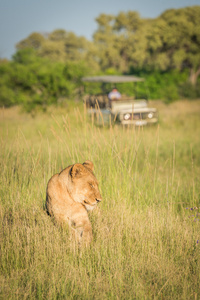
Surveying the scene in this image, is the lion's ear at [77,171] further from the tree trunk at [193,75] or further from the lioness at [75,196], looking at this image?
the tree trunk at [193,75]

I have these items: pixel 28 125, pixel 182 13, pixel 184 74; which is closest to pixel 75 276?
pixel 28 125

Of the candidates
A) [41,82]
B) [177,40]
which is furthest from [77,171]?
[177,40]

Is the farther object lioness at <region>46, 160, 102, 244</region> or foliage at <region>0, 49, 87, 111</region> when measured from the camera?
foliage at <region>0, 49, 87, 111</region>

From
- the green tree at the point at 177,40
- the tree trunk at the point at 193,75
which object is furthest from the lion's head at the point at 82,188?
the tree trunk at the point at 193,75

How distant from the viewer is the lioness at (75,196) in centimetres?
212

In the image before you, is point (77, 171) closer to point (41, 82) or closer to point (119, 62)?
point (41, 82)

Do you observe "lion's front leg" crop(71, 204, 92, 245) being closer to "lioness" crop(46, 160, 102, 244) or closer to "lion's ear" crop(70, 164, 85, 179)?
"lioness" crop(46, 160, 102, 244)

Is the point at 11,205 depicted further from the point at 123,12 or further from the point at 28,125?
the point at 123,12

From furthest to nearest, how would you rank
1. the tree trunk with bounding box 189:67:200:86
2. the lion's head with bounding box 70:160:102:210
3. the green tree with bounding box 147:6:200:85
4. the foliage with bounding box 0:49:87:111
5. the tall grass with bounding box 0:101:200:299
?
the tree trunk with bounding box 189:67:200:86
the green tree with bounding box 147:6:200:85
the foliage with bounding box 0:49:87:111
the lion's head with bounding box 70:160:102:210
the tall grass with bounding box 0:101:200:299

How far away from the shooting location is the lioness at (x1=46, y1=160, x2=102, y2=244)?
6.95 ft

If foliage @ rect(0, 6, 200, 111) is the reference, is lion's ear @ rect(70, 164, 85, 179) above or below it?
below

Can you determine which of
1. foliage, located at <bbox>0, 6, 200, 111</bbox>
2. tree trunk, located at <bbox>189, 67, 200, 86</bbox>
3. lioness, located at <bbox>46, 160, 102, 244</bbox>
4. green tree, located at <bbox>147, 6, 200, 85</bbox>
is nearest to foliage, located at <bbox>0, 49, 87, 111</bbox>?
foliage, located at <bbox>0, 6, 200, 111</bbox>

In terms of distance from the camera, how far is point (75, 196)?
2.13m

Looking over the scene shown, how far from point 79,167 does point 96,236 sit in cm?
77
